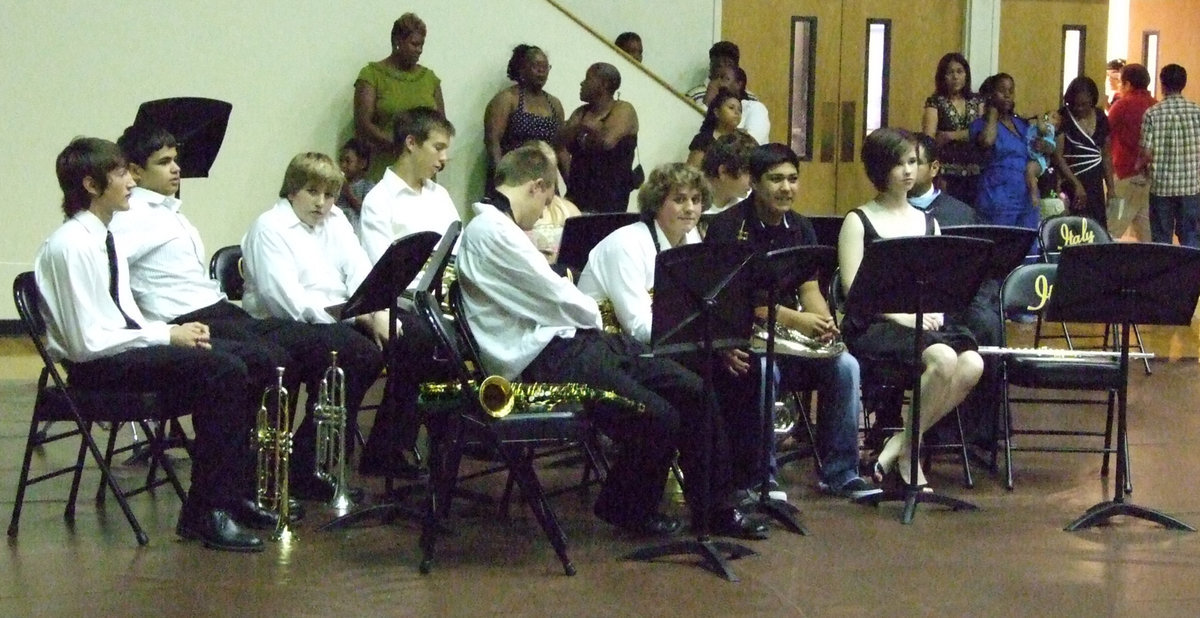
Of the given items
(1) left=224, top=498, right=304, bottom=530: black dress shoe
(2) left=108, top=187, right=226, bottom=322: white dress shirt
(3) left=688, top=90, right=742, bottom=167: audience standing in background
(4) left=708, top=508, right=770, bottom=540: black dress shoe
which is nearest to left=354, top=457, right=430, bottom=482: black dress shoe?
(1) left=224, top=498, right=304, bottom=530: black dress shoe

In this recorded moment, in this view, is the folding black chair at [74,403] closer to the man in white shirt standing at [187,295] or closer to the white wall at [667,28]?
the man in white shirt standing at [187,295]

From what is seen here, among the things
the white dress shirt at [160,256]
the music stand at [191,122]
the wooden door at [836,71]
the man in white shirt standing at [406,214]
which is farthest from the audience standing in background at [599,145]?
the white dress shirt at [160,256]

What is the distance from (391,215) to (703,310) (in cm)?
204

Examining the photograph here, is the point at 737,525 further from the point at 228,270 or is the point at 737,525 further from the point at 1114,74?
the point at 1114,74

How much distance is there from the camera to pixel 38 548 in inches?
196

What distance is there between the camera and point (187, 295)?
5.65m

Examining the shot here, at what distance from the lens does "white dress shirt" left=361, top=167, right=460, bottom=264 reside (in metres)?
6.43

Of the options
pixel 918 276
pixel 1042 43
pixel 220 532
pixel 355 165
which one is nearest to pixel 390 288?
pixel 220 532

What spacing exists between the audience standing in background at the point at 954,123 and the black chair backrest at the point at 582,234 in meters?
4.51

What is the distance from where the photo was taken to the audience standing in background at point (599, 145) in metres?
8.64

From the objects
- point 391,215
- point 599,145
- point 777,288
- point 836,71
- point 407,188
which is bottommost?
point 777,288

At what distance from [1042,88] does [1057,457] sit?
5.95m

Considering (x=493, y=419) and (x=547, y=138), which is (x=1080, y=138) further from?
(x=493, y=419)

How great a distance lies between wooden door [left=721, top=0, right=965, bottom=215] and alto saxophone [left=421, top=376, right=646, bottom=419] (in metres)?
7.11
